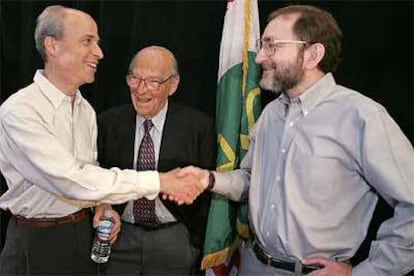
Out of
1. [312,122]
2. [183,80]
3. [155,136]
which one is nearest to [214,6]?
[183,80]

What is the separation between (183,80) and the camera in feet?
8.87

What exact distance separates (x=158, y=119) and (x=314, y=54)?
2.56ft

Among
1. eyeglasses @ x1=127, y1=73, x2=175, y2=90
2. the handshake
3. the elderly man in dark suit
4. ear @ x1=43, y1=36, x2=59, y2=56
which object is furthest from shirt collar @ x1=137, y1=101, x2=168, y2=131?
ear @ x1=43, y1=36, x2=59, y2=56

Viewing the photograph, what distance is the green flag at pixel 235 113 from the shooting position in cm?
228

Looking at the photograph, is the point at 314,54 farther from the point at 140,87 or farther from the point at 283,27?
the point at 140,87

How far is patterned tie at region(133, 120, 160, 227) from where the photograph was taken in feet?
7.63

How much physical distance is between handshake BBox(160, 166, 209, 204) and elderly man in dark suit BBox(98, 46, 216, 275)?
0.27 m

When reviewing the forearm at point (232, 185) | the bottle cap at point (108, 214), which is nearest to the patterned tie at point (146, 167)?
the bottle cap at point (108, 214)

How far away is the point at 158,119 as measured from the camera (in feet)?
7.76

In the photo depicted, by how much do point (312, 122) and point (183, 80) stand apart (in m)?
1.04

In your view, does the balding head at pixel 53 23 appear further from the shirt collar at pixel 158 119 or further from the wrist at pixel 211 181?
the wrist at pixel 211 181

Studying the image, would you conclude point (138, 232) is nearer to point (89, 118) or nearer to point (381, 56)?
point (89, 118)

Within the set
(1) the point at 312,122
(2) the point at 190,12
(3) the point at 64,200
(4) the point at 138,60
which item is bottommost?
(3) the point at 64,200

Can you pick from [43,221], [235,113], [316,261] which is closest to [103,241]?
[43,221]
